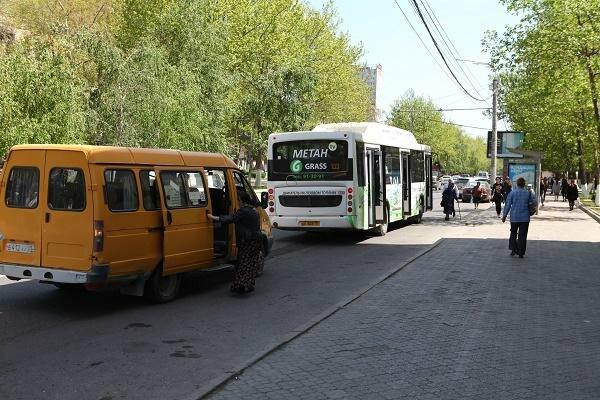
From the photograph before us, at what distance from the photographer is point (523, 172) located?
30375 millimetres

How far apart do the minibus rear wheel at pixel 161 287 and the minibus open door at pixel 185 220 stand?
157 millimetres

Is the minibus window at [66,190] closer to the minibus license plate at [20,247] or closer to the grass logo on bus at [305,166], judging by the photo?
the minibus license plate at [20,247]

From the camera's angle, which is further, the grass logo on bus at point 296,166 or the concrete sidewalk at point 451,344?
the grass logo on bus at point 296,166

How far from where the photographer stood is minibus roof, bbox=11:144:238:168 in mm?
7656

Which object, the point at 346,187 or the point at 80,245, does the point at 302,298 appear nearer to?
the point at 80,245

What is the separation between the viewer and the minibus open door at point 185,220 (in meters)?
8.51

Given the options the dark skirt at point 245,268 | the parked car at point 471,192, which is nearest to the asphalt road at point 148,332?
the dark skirt at point 245,268

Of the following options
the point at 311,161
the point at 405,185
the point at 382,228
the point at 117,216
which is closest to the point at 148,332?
the point at 117,216

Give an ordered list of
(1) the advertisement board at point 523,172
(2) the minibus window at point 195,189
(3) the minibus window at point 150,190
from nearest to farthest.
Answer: (3) the minibus window at point 150,190, (2) the minibus window at point 195,189, (1) the advertisement board at point 523,172

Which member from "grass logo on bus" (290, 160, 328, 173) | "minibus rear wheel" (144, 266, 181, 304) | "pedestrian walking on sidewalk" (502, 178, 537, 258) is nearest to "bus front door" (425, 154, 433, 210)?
"grass logo on bus" (290, 160, 328, 173)

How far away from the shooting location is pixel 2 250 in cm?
795

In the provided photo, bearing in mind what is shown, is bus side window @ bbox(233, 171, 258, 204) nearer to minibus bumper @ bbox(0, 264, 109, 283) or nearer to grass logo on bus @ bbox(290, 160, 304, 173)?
minibus bumper @ bbox(0, 264, 109, 283)

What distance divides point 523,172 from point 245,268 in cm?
2417

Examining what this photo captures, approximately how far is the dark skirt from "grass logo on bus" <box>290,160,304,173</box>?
718 cm
